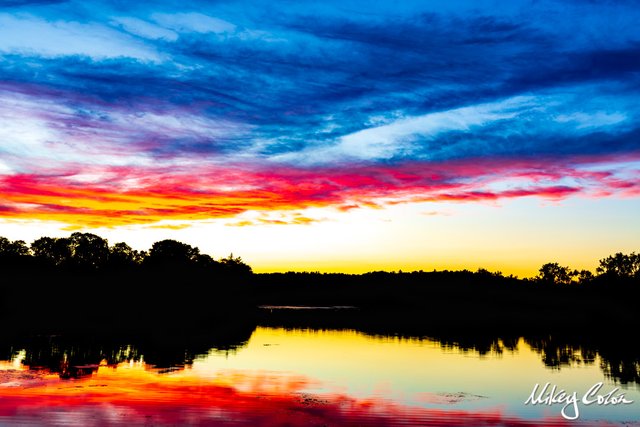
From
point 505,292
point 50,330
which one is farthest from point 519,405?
point 505,292

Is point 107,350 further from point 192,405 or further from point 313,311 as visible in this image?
point 313,311

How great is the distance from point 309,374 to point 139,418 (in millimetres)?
17278

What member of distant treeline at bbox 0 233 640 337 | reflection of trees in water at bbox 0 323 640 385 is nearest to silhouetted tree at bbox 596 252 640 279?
distant treeline at bbox 0 233 640 337

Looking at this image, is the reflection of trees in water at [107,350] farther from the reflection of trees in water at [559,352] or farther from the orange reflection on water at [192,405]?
the reflection of trees in water at [559,352]

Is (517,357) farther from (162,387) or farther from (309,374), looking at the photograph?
(162,387)

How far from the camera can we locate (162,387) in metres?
34.9
